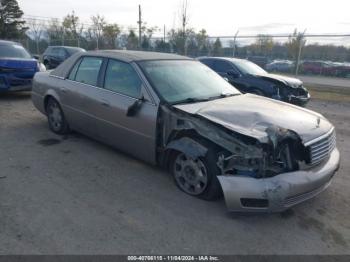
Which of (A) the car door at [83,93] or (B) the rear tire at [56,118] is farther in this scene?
(B) the rear tire at [56,118]

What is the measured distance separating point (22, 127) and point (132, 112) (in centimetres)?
344

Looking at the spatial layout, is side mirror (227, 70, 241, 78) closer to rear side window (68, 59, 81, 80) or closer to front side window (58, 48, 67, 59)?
rear side window (68, 59, 81, 80)

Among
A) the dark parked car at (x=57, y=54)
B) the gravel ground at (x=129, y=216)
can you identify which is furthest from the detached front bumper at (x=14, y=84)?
the dark parked car at (x=57, y=54)

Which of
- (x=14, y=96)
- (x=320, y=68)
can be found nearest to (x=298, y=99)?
(x=14, y=96)

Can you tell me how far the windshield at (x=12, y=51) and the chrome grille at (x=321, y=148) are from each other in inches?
348

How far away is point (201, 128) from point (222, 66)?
21.9ft

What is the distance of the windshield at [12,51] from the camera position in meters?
9.00

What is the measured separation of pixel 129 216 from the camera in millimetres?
3283

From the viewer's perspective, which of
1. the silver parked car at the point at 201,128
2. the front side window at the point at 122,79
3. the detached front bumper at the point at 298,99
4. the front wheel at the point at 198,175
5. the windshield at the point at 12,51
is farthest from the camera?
the windshield at the point at 12,51

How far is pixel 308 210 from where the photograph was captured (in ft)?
11.6

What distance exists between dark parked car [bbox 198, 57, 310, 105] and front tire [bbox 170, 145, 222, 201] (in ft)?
18.3

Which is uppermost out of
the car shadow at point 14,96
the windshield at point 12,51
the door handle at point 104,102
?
the windshield at point 12,51

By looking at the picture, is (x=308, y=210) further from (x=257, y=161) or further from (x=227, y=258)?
(x=227, y=258)

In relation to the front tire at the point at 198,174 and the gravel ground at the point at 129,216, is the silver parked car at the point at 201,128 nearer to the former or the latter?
the front tire at the point at 198,174
